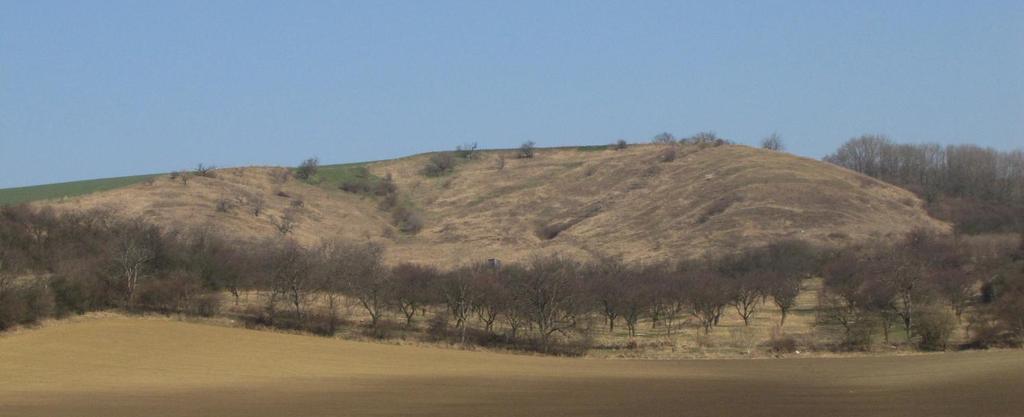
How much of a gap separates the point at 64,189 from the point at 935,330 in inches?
4981

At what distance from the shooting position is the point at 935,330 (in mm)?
71875

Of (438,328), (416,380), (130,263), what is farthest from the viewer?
(130,263)

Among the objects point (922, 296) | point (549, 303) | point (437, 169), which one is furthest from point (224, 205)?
point (922, 296)

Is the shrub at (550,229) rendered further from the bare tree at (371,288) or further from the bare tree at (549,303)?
the bare tree at (549,303)

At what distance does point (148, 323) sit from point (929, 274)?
5464 centimetres

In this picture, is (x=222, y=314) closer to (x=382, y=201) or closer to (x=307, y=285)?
(x=307, y=285)

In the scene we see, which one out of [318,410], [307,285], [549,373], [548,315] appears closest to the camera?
[318,410]

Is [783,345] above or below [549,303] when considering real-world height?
below

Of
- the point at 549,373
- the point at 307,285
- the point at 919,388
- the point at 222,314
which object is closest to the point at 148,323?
the point at 222,314

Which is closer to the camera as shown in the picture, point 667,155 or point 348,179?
point 667,155

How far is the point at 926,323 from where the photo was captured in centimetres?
7225

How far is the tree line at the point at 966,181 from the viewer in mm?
146375

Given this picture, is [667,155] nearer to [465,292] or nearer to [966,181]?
[966,181]

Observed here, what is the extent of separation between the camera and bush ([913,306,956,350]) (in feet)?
236
